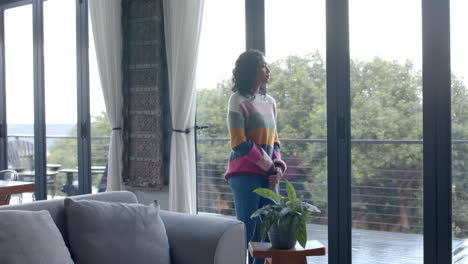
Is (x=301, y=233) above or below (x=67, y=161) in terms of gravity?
below

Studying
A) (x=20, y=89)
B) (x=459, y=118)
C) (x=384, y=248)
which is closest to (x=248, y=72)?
(x=459, y=118)

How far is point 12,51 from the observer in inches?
213

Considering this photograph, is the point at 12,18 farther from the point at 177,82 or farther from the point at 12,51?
the point at 177,82

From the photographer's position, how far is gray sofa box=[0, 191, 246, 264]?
2.15 meters

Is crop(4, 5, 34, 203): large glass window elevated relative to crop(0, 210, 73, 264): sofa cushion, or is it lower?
elevated

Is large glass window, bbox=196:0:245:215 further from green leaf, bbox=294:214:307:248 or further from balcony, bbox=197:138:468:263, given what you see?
green leaf, bbox=294:214:307:248

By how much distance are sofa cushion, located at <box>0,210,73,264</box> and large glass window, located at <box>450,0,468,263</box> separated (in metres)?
2.18

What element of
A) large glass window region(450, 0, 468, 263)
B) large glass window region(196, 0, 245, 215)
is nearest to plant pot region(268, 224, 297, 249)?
large glass window region(450, 0, 468, 263)

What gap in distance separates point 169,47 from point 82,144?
1.41 meters

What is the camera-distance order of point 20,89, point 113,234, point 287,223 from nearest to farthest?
1. point 113,234
2. point 287,223
3. point 20,89

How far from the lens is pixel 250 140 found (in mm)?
2941

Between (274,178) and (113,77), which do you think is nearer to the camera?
(274,178)

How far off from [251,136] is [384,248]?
3.83ft

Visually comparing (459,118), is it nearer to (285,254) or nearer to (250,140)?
(250,140)
